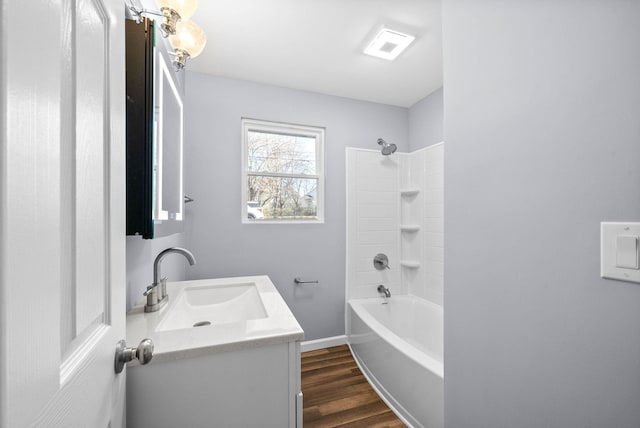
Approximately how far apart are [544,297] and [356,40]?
5.86ft

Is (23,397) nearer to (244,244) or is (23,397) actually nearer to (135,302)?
(135,302)

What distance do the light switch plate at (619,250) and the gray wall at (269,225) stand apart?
77.0 inches

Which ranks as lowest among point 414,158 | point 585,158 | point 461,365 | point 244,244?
point 461,365

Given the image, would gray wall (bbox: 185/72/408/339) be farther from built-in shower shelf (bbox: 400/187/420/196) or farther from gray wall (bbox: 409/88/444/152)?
built-in shower shelf (bbox: 400/187/420/196)

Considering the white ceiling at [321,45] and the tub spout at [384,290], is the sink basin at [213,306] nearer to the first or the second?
the tub spout at [384,290]

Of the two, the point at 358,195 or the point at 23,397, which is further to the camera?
the point at 358,195

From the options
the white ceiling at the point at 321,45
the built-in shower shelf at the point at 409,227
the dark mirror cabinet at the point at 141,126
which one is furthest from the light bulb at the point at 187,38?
the built-in shower shelf at the point at 409,227

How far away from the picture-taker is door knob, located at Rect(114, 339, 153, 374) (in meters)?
0.55

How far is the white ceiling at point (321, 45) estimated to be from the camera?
1.48 m

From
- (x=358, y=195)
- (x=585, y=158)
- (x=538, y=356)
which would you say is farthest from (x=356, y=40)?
(x=538, y=356)

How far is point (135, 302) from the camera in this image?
45.9 inches

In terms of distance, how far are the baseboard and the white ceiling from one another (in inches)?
91.9

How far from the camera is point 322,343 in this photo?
2.40 m

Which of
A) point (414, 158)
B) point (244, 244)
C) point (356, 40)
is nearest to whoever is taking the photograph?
point (356, 40)
